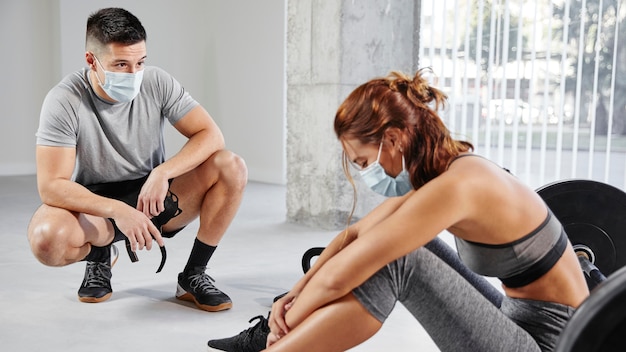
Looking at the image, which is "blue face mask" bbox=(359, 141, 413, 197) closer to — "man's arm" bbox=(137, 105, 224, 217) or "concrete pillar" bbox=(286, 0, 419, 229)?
"man's arm" bbox=(137, 105, 224, 217)

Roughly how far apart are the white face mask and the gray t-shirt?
10 cm

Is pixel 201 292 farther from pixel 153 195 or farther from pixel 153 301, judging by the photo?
pixel 153 195

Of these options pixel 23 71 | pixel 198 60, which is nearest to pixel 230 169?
pixel 198 60

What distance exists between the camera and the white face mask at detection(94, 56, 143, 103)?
2541mm

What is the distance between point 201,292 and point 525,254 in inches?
61.2

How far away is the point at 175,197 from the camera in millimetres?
2764

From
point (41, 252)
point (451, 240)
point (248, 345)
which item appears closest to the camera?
point (248, 345)

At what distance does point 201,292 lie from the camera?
273cm

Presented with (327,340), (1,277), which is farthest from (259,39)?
(327,340)

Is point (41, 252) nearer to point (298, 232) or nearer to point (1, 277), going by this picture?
point (1, 277)

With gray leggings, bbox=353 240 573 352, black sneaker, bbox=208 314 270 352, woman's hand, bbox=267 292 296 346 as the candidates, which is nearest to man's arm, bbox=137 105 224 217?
black sneaker, bbox=208 314 270 352

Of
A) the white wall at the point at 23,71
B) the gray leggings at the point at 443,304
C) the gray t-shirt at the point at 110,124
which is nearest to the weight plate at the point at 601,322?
the gray leggings at the point at 443,304

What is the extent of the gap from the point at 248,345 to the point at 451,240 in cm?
250

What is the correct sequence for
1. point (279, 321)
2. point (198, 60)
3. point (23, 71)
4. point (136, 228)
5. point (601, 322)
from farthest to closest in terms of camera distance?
point (198, 60) → point (23, 71) → point (136, 228) → point (279, 321) → point (601, 322)
